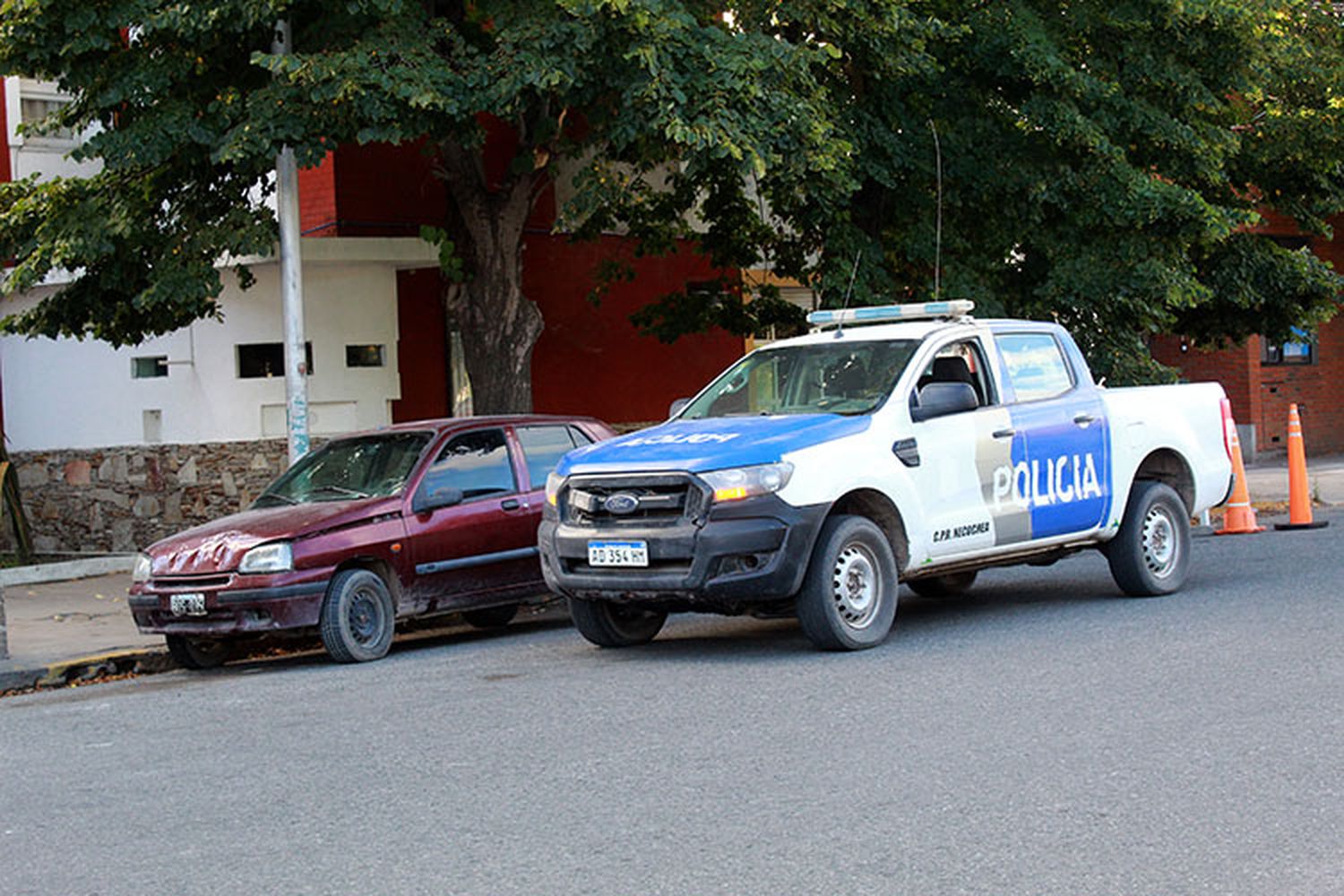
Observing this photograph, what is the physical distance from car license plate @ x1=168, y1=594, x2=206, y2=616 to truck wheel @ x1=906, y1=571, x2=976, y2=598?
207 inches

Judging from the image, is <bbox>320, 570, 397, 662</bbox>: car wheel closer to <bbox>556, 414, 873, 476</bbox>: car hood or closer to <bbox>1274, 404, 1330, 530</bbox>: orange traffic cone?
<bbox>556, 414, 873, 476</bbox>: car hood

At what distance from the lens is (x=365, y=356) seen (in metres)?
20.0

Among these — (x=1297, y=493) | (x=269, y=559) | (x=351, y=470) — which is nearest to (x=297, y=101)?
(x=351, y=470)

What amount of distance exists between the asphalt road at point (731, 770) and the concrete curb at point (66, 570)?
734 centimetres

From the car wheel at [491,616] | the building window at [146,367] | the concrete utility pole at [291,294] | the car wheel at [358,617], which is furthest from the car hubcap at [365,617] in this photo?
the building window at [146,367]

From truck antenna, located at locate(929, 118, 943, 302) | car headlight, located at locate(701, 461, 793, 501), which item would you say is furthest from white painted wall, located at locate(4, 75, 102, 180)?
car headlight, located at locate(701, 461, 793, 501)

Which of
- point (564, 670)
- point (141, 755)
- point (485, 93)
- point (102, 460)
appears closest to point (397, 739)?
point (141, 755)

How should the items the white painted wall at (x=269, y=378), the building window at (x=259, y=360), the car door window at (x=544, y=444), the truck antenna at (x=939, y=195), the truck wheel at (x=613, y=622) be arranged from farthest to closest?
1. the building window at (x=259, y=360)
2. the white painted wall at (x=269, y=378)
3. the truck antenna at (x=939, y=195)
4. the car door window at (x=544, y=444)
5. the truck wheel at (x=613, y=622)

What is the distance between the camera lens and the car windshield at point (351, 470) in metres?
12.4

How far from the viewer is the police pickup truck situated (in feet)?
32.9

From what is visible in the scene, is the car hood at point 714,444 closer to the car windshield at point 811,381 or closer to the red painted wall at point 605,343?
the car windshield at point 811,381

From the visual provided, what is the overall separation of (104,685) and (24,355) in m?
11.1

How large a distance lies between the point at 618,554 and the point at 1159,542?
4.38 metres

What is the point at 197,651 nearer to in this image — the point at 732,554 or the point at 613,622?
the point at 613,622
